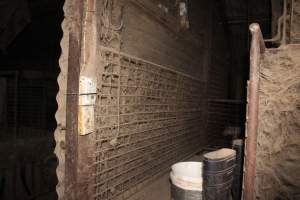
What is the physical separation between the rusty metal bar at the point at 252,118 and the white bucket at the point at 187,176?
629 mm

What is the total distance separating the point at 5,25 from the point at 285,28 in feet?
15.9

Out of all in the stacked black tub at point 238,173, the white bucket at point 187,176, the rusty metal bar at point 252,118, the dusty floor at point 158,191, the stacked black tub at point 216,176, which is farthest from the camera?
the dusty floor at point 158,191

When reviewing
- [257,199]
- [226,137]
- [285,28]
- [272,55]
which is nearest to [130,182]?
[257,199]

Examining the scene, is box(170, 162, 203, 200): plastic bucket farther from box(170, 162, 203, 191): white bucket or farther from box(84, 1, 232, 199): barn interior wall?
box(84, 1, 232, 199): barn interior wall

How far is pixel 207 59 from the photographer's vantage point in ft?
18.0

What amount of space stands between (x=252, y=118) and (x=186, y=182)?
1.00 m

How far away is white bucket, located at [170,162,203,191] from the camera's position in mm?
2410

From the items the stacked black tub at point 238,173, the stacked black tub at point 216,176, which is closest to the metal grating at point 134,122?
the stacked black tub at point 216,176

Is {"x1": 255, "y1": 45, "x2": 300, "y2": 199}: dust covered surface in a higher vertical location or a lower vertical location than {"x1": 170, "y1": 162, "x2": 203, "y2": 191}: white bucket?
higher

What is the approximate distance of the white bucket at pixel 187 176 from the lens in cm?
241

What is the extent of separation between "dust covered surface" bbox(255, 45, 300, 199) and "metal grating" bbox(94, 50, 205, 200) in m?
1.25

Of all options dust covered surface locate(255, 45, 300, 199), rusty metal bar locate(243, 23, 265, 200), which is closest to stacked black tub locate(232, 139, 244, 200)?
dust covered surface locate(255, 45, 300, 199)

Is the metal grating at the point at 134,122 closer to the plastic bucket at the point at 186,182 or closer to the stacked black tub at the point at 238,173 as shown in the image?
the plastic bucket at the point at 186,182

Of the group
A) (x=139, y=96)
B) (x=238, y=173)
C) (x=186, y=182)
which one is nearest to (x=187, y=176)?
(x=186, y=182)
